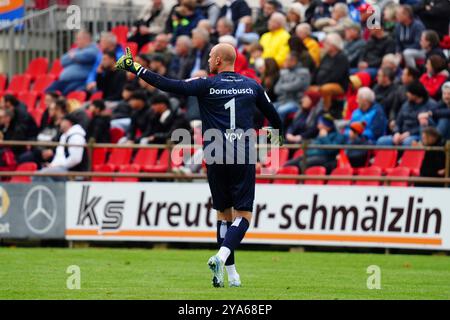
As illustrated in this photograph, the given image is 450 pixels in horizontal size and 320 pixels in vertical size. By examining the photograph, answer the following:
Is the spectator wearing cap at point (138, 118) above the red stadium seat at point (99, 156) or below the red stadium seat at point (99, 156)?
above

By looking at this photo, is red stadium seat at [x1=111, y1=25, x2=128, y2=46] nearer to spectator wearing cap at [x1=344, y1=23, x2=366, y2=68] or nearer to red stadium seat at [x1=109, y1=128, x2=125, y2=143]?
red stadium seat at [x1=109, y1=128, x2=125, y2=143]

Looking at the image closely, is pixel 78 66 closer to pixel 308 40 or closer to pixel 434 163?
pixel 308 40

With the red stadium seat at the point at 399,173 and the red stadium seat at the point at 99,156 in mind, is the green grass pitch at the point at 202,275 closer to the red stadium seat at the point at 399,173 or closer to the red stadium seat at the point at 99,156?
the red stadium seat at the point at 399,173

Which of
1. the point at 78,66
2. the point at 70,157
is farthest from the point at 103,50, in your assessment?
the point at 70,157

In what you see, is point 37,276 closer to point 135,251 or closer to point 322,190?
point 135,251

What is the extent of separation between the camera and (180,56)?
24203mm

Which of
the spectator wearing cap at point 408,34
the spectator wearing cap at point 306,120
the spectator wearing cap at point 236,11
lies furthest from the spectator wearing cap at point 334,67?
the spectator wearing cap at point 236,11

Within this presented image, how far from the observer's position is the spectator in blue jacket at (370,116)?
20250mm

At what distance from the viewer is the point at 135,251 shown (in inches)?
751

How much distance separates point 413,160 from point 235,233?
781 cm

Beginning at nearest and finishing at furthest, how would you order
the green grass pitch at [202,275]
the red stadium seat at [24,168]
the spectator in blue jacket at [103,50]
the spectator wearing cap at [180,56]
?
the green grass pitch at [202,275], the red stadium seat at [24,168], the spectator wearing cap at [180,56], the spectator in blue jacket at [103,50]

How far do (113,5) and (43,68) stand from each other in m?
2.74

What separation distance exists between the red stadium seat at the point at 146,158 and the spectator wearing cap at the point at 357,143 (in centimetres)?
357
